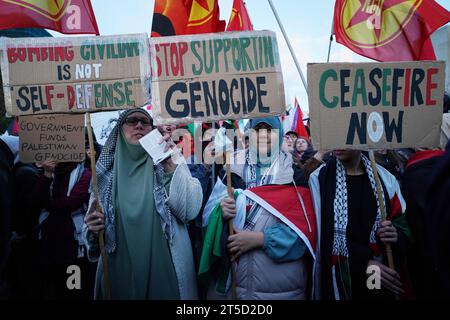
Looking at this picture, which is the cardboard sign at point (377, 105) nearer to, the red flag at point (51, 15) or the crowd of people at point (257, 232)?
the crowd of people at point (257, 232)

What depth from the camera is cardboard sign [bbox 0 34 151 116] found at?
2.60m

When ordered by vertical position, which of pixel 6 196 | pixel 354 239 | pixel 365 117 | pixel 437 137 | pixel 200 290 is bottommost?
pixel 200 290

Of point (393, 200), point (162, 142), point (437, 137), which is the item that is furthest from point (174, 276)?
point (437, 137)

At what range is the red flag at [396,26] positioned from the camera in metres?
3.63

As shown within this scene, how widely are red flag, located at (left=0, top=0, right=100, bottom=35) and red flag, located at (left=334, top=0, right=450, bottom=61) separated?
8.62ft

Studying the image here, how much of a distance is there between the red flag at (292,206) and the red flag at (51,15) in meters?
2.06

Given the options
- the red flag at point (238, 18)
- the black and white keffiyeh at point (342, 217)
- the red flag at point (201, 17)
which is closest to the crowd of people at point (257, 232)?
the black and white keffiyeh at point (342, 217)

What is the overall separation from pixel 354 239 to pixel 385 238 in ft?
0.65

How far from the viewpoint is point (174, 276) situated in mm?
2539

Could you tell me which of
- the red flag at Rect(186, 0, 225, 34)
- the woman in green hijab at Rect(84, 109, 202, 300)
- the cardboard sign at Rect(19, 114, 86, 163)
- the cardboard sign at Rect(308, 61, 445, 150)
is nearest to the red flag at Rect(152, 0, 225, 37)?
the red flag at Rect(186, 0, 225, 34)

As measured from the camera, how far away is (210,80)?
2656 millimetres

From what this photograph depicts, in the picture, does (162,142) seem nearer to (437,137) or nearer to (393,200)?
(393,200)

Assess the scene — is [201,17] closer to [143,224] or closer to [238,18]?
[238,18]
